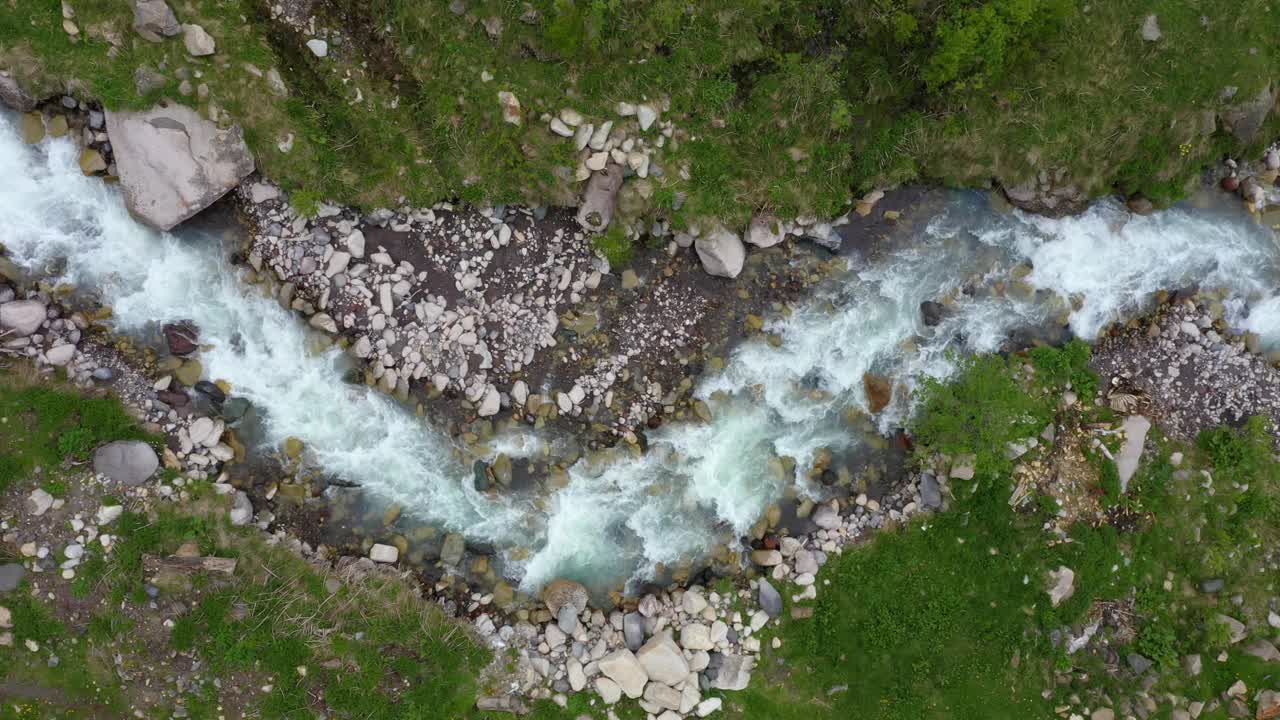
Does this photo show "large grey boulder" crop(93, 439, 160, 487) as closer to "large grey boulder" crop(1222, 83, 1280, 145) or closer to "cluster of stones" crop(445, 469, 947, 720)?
"cluster of stones" crop(445, 469, 947, 720)

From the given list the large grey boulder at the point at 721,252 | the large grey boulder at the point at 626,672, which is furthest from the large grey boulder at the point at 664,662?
the large grey boulder at the point at 721,252

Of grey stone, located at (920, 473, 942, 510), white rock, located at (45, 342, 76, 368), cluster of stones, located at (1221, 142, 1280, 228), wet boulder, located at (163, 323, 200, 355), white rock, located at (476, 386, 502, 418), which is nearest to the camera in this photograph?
white rock, located at (45, 342, 76, 368)

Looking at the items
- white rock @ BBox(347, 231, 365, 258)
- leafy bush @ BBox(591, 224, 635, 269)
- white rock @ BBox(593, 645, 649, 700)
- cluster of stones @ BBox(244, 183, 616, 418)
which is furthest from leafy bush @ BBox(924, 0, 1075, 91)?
white rock @ BBox(593, 645, 649, 700)

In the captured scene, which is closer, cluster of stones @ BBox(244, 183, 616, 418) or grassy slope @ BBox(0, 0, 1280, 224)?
grassy slope @ BBox(0, 0, 1280, 224)

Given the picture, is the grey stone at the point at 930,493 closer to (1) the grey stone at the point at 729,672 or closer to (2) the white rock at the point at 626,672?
(1) the grey stone at the point at 729,672

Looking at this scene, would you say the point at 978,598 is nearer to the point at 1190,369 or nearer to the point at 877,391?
the point at 877,391

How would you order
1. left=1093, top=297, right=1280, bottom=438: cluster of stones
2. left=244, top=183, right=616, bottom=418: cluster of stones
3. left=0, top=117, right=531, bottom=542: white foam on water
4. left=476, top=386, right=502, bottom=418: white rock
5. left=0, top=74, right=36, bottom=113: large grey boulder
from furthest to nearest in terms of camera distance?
left=1093, top=297, right=1280, bottom=438: cluster of stones < left=476, top=386, right=502, bottom=418: white rock < left=244, top=183, right=616, bottom=418: cluster of stones < left=0, top=117, right=531, bottom=542: white foam on water < left=0, top=74, right=36, bottom=113: large grey boulder
